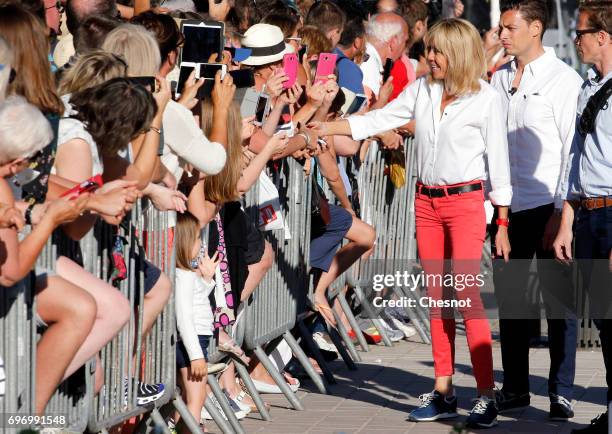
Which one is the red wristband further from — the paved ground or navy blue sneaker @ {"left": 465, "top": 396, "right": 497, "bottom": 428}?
the paved ground

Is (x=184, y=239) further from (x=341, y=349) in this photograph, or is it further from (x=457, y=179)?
(x=341, y=349)

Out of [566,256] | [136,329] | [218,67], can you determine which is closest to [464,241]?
[566,256]

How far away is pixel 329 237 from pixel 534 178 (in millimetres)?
1770

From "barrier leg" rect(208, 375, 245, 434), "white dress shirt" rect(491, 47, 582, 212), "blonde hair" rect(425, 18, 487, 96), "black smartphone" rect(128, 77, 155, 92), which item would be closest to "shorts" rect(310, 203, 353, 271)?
"white dress shirt" rect(491, 47, 582, 212)

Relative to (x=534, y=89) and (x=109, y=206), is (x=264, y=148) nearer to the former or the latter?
(x=534, y=89)

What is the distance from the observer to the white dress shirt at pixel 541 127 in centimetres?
799

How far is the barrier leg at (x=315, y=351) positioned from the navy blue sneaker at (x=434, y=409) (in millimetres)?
1235

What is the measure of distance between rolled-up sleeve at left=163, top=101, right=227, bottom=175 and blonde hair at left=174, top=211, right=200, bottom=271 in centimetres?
37

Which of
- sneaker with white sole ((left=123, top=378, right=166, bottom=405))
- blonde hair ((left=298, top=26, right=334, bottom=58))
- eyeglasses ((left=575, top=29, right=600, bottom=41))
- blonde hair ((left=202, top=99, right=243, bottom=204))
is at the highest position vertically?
blonde hair ((left=298, top=26, right=334, bottom=58))

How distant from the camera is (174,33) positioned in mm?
6945

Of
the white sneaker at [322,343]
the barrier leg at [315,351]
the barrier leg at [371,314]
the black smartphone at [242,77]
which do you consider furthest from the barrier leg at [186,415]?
the barrier leg at [371,314]

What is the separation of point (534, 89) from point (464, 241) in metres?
1.10

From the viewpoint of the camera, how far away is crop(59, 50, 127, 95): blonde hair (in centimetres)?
589

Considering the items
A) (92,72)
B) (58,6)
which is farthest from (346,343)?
(92,72)
